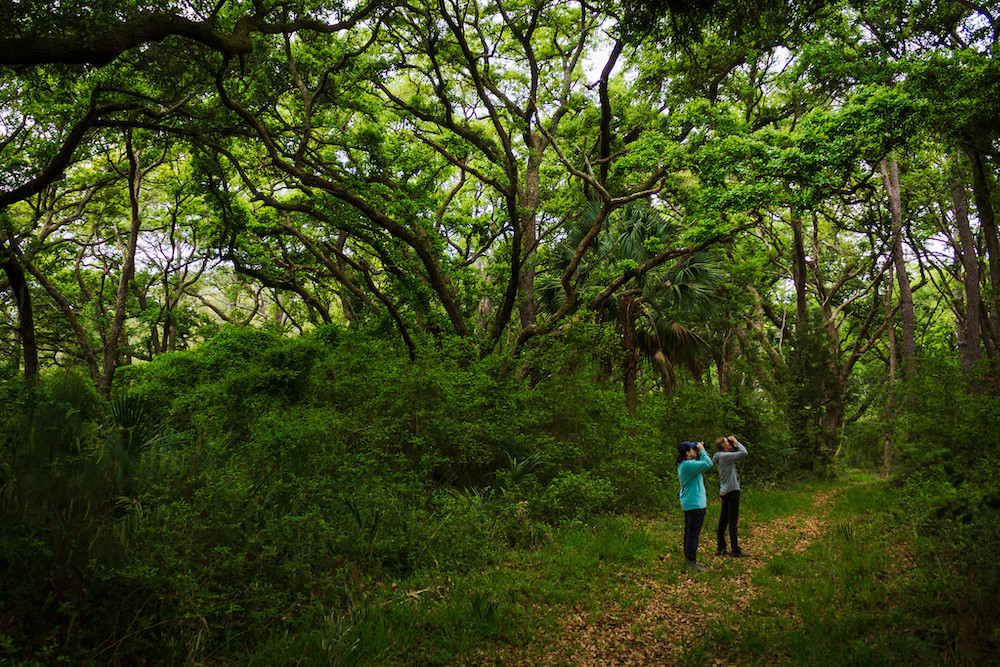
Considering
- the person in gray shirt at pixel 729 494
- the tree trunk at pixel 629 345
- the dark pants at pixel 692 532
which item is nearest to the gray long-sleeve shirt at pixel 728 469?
the person in gray shirt at pixel 729 494

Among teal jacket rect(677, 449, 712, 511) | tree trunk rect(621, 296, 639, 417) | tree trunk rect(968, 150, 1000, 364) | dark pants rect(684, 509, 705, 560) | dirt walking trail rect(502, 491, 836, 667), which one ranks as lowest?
dirt walking trail rect(502, 491, 836, 667)

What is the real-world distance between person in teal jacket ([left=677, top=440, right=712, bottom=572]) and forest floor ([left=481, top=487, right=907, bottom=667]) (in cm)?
24

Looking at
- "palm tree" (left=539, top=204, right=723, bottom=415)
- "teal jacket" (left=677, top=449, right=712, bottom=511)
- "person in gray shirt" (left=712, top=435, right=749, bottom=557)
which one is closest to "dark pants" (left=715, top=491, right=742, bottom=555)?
"person in gray shirt" (left=712, top=435, right=749, bottom=557)

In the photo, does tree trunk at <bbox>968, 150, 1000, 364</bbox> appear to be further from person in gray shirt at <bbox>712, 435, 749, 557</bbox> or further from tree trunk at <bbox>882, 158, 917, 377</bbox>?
person in gray shirt at <bbox>712, 435, 749, 557</bbox>

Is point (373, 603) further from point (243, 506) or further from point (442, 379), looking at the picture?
point (442, 379)

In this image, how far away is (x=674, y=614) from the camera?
526cm

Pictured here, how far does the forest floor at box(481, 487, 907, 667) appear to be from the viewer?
14.5 feet

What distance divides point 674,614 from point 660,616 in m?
0.14

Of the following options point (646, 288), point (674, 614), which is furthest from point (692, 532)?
point (646, 288)

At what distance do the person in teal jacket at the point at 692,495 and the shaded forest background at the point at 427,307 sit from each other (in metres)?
1.79

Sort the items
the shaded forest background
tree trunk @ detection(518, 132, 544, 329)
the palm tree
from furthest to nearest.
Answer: tree trunk @ detection(518, 132, 544, 329)
the palm tree
the shaded forest background

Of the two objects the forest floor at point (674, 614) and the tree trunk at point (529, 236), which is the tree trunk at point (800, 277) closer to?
the tree trunk at point (529, 236)

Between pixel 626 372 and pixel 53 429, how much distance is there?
10.5 metres

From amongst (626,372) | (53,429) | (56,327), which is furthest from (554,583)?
(56,327)
